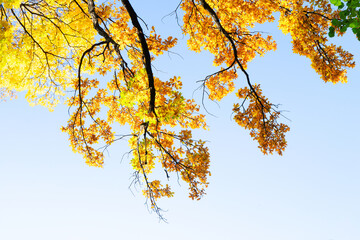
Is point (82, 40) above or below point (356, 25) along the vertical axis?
above

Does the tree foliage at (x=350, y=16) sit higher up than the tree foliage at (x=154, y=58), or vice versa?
the tree foliage at (x=154, y=58)

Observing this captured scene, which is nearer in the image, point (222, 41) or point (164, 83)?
point (164, 83)

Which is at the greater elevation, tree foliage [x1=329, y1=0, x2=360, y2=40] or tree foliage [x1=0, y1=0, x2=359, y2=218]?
tree foliage [x1=0, y1=0, x2=359, y2=218]

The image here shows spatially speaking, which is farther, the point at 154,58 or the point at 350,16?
the point at 154,58

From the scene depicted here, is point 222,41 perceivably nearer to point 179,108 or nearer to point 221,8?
point 221,8

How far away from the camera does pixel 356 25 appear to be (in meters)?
2.62

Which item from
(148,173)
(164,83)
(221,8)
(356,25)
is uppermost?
(221,8)

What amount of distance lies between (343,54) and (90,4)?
20.5 ft

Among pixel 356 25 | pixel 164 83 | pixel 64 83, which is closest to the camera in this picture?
pixel 356 25

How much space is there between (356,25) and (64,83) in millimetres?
10294

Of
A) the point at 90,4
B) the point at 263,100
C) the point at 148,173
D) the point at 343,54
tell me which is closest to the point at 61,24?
the point at 90,4

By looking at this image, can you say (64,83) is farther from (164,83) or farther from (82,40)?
(164,83)

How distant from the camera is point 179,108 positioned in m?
6.18

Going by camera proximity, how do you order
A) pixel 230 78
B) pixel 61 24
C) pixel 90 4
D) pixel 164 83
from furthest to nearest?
pixel 61 24 → pixel 230 78 → pixel 164 83 → pixel 90 4
